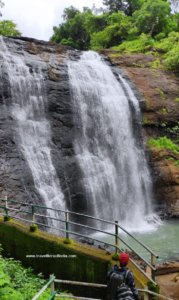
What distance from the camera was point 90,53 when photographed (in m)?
25.9

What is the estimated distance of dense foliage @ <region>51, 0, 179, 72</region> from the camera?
31.2 m

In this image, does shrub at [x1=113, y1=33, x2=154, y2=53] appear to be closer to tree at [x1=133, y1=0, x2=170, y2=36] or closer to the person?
tree at [x1=133, y1=0, x2=170, y2=36]

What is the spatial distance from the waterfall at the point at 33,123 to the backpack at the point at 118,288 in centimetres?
1045

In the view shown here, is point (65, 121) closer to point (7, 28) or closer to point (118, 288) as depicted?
point (118, 288)

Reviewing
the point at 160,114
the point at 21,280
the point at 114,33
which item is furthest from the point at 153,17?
the point at 21,280

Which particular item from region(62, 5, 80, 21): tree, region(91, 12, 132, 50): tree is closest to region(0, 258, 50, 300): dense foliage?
region(91, 12, 132, 50): tree

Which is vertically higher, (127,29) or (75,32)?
(75,32)

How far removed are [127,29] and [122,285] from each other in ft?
118

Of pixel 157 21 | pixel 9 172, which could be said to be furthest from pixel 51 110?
pixel 157 21

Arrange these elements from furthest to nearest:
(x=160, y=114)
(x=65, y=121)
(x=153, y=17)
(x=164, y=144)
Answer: (x=153, y=17) < (x=160, y=114) < (x=164, y=144) < (x=65, y=121)

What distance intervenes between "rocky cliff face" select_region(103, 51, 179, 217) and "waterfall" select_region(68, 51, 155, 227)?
688 mm

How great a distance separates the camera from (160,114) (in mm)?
23781

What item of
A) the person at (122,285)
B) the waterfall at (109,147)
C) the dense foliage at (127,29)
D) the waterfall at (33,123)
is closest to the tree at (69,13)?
the dense foliage at (127,29)

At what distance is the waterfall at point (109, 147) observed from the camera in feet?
62.4
